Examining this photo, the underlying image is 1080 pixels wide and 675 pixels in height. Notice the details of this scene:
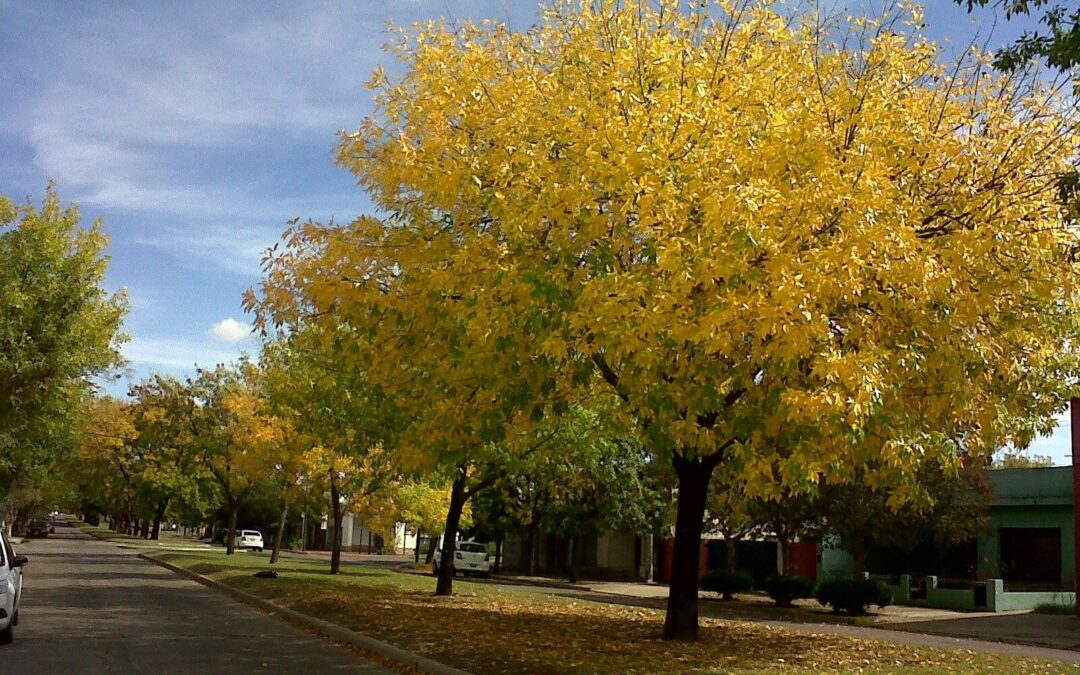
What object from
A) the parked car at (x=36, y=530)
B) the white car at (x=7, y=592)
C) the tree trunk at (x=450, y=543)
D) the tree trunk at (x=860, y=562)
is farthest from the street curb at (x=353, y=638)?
the parked car at (x=36, y=530)

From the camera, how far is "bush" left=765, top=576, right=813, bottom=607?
33.2 m

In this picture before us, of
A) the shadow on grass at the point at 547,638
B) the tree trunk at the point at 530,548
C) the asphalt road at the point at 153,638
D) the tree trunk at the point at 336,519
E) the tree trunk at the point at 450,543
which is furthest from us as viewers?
the tree trunk at the point at 530,548

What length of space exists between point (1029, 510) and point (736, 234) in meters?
34.8

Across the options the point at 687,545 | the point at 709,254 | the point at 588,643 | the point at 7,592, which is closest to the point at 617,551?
the point at 588,643

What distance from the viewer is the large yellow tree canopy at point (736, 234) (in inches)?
421

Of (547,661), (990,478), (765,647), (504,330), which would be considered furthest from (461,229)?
(990,478)

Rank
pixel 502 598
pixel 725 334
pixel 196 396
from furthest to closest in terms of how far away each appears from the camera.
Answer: pixel 196 396, pixel 502 598, pixel 725 334

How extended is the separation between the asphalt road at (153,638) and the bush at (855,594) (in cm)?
1729

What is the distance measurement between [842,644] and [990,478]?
23.7 metres

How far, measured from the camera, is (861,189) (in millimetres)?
11102

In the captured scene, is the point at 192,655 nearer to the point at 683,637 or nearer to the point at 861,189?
the point at 683,637

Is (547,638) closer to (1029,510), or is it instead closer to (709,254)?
(709,254)

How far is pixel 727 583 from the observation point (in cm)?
3581

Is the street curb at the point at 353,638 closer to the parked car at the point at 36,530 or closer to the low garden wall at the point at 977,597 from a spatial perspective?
the low garden wall at the point at 977,597
